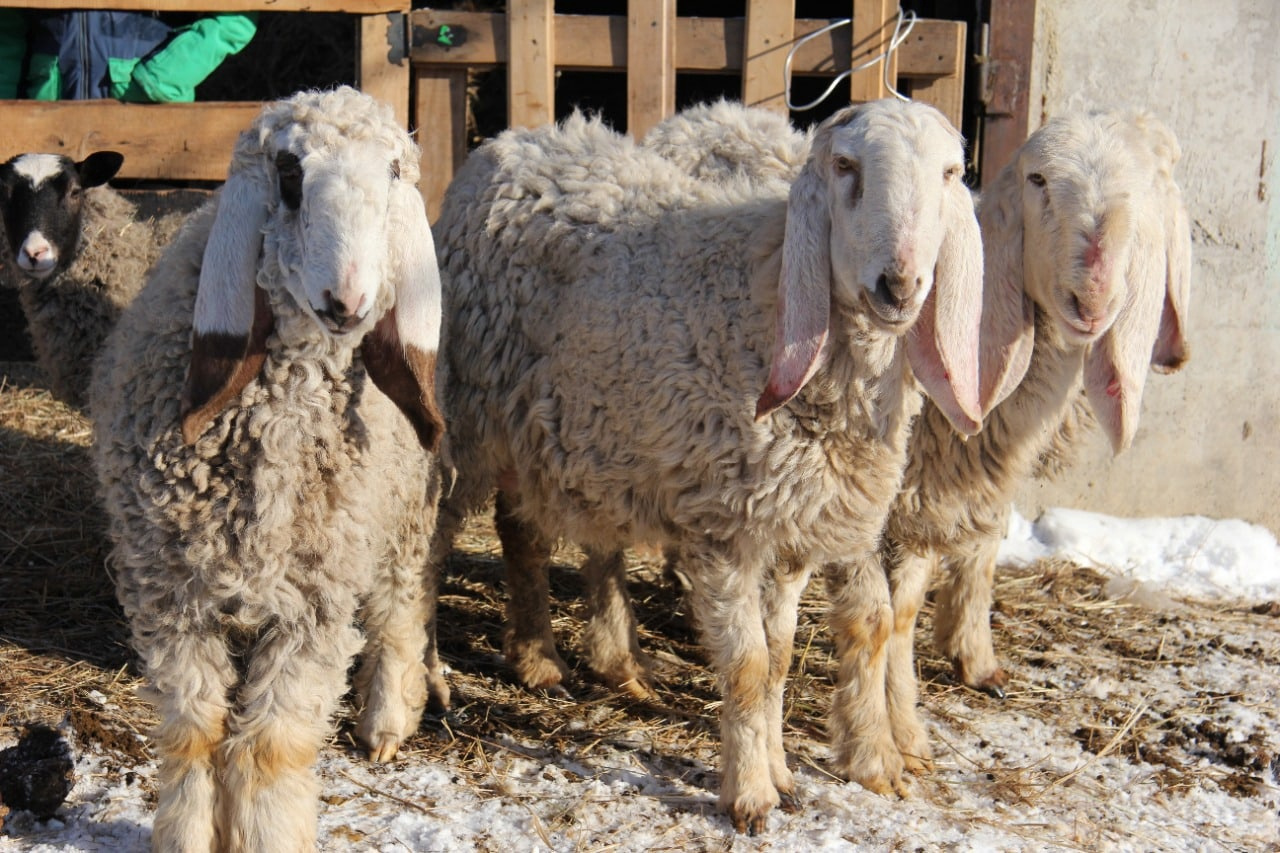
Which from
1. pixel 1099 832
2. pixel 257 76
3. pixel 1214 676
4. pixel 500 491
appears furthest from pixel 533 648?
pixel 257 76

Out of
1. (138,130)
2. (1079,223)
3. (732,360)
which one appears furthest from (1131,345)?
(138,130)

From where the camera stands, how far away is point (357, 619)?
13.5 ft

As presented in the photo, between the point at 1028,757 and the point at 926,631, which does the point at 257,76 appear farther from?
the point at 1028,757

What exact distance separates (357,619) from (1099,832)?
2.40 meters

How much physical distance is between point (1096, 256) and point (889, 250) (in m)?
0.99

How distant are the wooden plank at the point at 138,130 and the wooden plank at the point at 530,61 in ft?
3.83

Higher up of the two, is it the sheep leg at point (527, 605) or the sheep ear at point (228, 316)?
the sheep ear at point (228, 316)

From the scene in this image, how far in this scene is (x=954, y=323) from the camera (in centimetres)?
361

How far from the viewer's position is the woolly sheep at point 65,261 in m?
5.08

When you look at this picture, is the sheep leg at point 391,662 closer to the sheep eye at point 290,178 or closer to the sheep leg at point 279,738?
the sheep leg at point 279,738

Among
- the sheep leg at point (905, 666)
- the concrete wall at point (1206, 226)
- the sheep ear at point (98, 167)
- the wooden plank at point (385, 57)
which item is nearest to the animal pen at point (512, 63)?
the wooden plank at point (385, 57)

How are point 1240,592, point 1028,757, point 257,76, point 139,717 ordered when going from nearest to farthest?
point 139,717
point 1028,757
point 1240,592
point 257,76

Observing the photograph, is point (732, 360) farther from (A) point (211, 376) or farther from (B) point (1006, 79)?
(B) point (1006, 79)

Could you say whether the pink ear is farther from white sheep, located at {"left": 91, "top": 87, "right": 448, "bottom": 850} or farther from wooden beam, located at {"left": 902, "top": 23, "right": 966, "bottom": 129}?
wooden beam, located at {"left": 902, "top": 23, "right": 966, "bottom": 129}
